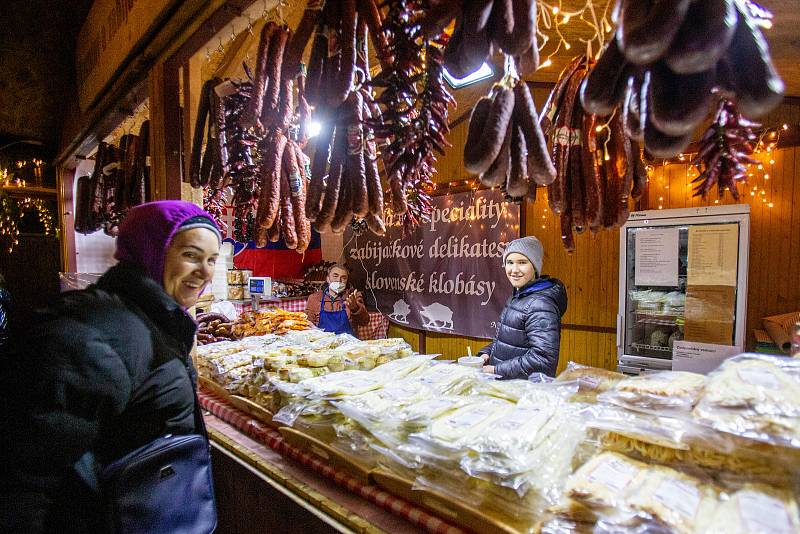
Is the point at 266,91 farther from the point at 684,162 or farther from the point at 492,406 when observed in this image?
the point at 684,162

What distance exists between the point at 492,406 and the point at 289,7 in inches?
124

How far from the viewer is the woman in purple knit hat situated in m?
1.03

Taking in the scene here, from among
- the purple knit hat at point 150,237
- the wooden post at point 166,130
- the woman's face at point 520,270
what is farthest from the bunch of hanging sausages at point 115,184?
the woman's face at point 520,270

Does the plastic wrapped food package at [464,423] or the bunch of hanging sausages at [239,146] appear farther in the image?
the bunch of hanging sausages at [239,146]

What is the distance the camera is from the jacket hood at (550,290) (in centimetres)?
313

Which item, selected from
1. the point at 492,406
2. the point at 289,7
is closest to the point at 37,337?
the point at 492,406

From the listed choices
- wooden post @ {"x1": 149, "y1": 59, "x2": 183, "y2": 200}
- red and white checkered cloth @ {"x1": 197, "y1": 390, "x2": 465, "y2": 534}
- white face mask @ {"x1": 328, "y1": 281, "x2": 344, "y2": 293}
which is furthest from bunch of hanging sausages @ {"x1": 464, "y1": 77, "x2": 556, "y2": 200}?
white face mask @ {"x1": 328, "y1": 281, "x2": 344, "y2": 293}

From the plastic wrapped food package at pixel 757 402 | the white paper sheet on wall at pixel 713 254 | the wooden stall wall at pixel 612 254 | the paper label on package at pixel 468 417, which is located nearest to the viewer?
the plastic wrapped food package at pixel 757 402

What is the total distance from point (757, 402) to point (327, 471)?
4.83 ft

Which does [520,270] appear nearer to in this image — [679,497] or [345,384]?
[345,384]

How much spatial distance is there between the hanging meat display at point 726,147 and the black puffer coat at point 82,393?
2100 mm

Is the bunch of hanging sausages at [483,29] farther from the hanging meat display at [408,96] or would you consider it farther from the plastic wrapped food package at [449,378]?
the plastic wrapped food package at [449,378]

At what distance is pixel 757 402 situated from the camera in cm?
104

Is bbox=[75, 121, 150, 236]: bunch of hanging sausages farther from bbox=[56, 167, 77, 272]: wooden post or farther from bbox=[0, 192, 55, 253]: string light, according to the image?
bbox=[0, 192, 55, 253]: string light
